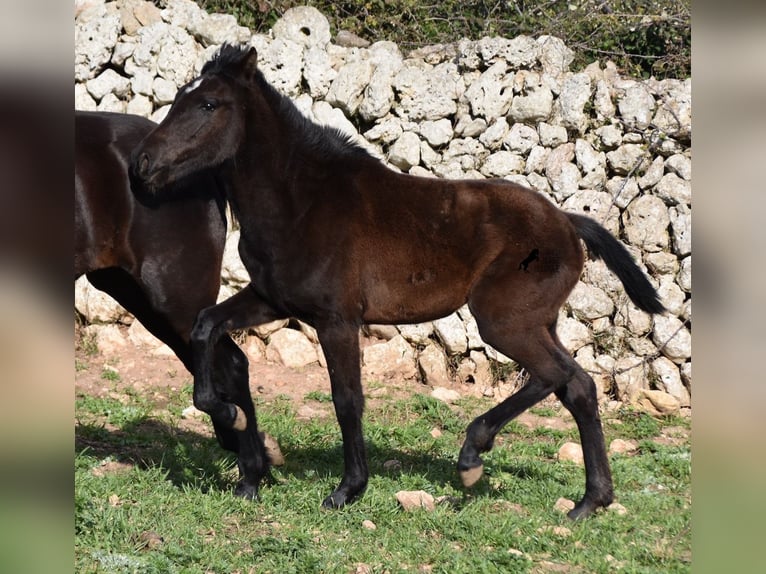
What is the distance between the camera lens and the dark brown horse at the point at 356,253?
5195 mm

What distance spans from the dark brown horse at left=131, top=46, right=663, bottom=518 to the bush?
4629mm

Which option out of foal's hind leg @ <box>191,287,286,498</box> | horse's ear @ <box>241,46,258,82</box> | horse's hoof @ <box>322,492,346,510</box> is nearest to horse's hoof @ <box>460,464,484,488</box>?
horse's hoof @ <box>322,492,346,510</box>

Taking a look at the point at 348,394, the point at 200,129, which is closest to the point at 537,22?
the point at 200,129

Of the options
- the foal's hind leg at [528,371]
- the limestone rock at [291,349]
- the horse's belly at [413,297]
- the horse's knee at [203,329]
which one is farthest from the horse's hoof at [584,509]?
the limestone rock at [291,349]

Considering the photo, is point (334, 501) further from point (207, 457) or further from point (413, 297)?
point (207, 457)

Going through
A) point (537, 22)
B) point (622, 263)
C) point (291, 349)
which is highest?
point (537, 22)

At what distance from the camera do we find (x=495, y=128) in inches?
353

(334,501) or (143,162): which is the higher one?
(143,162)

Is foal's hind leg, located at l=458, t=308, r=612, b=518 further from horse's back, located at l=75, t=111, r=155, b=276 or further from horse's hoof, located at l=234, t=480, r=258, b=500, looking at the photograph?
horse's back, located at l=75, t=111, r=155, b=276

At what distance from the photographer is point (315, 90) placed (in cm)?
930

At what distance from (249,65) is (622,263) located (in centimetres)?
259

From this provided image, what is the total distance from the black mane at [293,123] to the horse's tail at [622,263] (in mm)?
1505

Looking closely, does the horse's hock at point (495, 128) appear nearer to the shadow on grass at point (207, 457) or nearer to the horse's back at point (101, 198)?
the shadow on grass at point (207, 457)

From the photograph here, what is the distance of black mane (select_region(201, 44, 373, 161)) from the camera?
17.8ft
